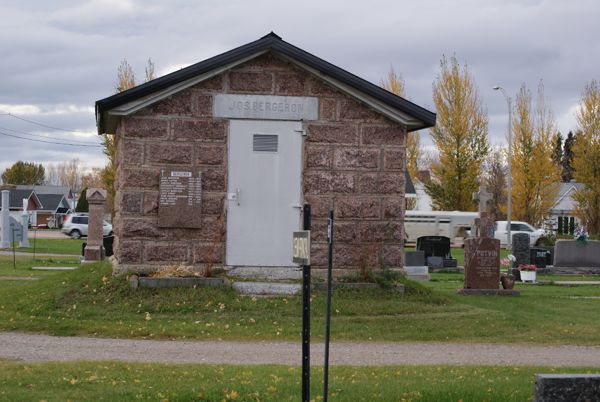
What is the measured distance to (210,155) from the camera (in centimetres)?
1700

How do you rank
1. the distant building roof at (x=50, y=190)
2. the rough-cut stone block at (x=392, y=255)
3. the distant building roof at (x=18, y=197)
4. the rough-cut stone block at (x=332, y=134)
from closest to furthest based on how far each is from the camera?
the rough-cut stone block at (x=332, y=134)
the rough-cut stone block at (x=392, y=255)
the distant building roof at (x=18, y=197)
the distant building roof at (x=50, y=190)

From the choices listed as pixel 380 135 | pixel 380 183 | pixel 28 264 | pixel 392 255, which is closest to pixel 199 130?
pixel 380 135

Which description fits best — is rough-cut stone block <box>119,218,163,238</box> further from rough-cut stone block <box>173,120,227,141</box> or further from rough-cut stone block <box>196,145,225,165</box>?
rough-cut stone block <box>173,120,227,141</box>

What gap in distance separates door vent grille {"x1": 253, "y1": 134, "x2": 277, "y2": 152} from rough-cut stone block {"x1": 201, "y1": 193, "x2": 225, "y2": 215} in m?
1.08

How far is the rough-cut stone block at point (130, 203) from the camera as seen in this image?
16.8 metres

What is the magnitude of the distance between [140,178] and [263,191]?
86.0 inches

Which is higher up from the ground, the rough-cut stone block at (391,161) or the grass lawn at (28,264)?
the rough-cut stone block at (391,161)

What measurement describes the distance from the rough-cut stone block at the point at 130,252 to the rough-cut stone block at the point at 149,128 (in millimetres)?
1897

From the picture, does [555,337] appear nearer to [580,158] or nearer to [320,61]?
[320,61]

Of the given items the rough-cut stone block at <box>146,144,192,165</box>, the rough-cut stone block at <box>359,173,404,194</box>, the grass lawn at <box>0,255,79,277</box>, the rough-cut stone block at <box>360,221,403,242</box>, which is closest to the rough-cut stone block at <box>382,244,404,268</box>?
the rough-cut stone block at <box>360,221,403,242</box>

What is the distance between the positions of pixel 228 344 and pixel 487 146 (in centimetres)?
4490

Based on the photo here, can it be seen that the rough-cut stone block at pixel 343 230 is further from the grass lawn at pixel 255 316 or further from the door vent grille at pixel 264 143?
the door vent grille at pixel 264 143

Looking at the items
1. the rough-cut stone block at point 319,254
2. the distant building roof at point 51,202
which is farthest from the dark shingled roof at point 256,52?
the distant building roof at point 51,202

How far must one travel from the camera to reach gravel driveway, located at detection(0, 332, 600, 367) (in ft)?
40.4
